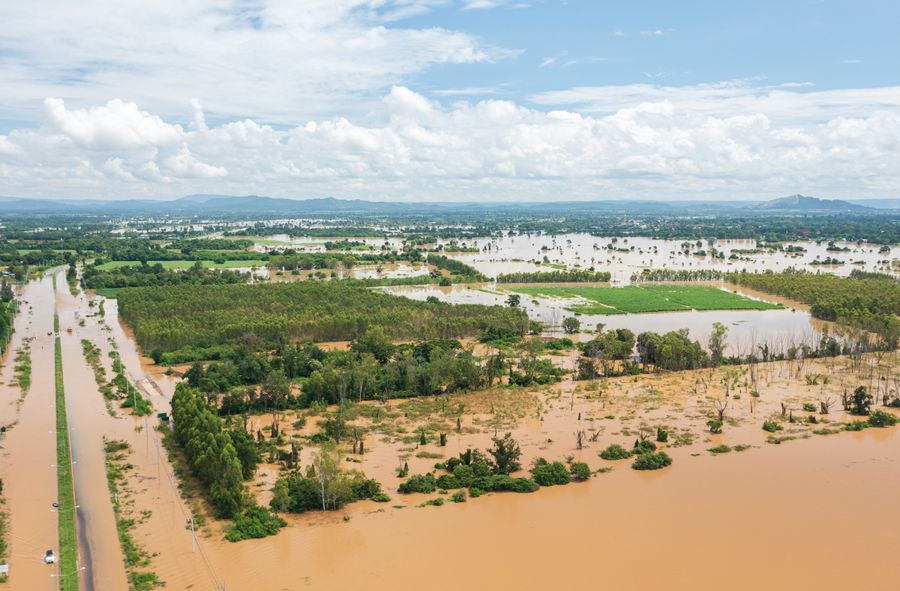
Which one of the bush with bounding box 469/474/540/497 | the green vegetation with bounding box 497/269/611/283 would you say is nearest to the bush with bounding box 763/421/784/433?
the bush with bounding box 469/474/540/497

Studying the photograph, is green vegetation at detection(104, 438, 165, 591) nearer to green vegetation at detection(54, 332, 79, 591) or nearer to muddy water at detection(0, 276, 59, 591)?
green vegetation at detection(54, 332, 79, 591)

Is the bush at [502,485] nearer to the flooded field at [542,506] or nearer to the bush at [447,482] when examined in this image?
the flooded field at [542,506]

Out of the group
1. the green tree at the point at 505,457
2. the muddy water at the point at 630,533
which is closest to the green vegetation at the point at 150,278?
the muddy water at the point at 630,533

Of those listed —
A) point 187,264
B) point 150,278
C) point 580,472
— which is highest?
point 187,264

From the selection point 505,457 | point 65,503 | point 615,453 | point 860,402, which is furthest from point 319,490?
point 860,402

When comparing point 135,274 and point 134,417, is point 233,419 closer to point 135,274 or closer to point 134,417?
point 134,417

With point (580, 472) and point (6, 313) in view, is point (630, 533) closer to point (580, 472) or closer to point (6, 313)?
point (580, 472)
